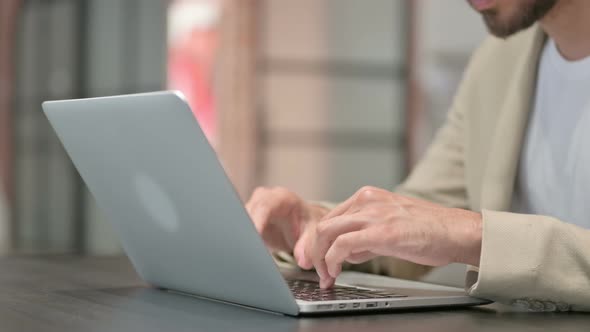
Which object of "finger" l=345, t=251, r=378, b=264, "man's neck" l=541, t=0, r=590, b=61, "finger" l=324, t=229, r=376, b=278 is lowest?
"finger" l=345, t=251, r=378, b=264

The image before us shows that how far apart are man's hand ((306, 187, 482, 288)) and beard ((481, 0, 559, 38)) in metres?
0.52

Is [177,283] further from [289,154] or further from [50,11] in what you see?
[50,11]

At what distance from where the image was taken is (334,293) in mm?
792

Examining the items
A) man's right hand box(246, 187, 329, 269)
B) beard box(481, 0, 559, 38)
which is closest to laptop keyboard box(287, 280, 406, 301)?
man's right hand box(246, 187, 329, 269)

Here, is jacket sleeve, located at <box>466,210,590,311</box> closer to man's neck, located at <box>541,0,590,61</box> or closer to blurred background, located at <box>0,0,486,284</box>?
man's neck, located at <box>541,0,590,61</box>

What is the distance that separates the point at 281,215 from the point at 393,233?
0.35 metres

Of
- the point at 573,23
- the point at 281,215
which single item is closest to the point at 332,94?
the point at 573,23

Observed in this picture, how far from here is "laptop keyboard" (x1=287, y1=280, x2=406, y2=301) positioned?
0.74 metres

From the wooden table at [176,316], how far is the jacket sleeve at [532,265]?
21 millimetres

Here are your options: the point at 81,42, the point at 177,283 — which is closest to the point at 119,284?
the point at 177,283

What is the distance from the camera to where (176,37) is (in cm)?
663

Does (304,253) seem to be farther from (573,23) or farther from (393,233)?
(573,23)

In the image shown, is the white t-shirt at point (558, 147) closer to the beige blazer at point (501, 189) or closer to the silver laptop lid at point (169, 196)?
the beige blazer at point (501, 189)

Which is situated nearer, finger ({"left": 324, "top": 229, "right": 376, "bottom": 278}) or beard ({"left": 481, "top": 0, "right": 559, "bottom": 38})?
finger ({"left": 324, "top": 229, "right": 376, "bottom": 278})
